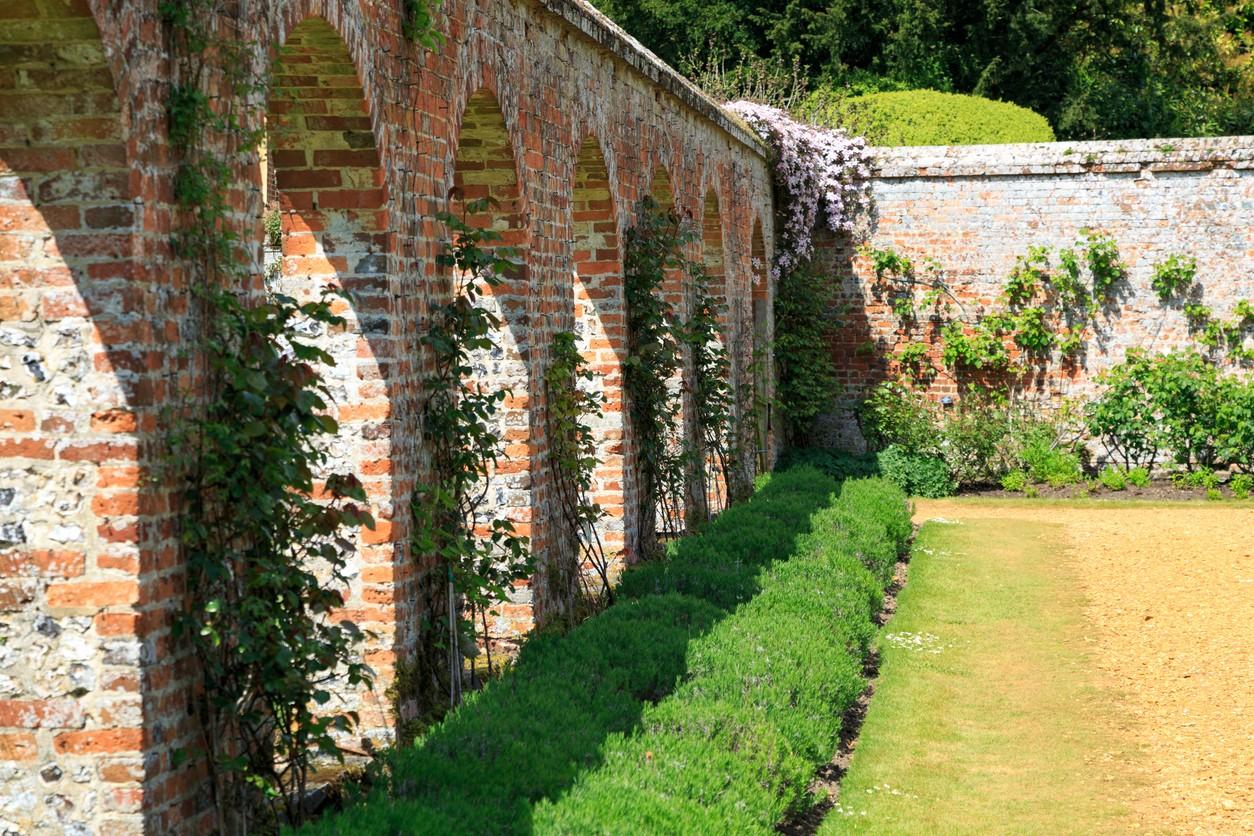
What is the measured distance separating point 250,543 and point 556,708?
162 centimetres

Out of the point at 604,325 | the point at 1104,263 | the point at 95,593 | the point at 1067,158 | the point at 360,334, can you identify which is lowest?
the point at 95,593

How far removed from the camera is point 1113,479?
1582 centimetres

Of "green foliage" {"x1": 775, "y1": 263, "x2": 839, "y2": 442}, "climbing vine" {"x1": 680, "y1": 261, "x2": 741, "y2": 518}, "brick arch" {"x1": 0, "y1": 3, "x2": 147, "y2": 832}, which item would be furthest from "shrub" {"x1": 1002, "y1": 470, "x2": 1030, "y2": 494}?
"brick arch" {"x1": 0, "y1": 3, "x2": 147, "y2": 832}

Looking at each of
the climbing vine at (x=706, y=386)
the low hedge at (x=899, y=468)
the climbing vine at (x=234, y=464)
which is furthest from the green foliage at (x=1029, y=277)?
the climbing vine at (x=234, y=464)

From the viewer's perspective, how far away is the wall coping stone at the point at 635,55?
784cm

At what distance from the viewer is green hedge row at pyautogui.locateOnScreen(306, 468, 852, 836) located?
4164 mm

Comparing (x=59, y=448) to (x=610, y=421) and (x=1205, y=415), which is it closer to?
(x=610, y=421)

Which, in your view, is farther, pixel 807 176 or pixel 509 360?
pixel 807 176

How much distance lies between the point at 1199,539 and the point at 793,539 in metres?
5.09

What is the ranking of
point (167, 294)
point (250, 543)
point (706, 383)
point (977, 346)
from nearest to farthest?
point (167, 294), point (250, 543), point (706, 383), point (977, 346)

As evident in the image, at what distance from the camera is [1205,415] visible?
15570mm

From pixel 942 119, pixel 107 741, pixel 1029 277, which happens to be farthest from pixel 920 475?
pixel 107 741

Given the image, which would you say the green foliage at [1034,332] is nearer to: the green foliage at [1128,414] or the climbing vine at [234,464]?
the green foliage at [1128,414]

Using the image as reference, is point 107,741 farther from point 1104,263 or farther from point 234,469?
point 1104,263
